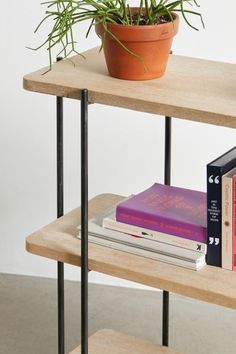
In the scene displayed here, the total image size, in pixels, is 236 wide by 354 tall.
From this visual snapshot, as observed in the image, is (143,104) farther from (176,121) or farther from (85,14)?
(176,121)

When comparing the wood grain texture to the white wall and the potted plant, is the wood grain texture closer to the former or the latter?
the potted plant

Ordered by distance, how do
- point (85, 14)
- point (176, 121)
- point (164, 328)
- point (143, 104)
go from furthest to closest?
point (176, 121) → point (164, 328) → point (85, 14) → point (143, 104)

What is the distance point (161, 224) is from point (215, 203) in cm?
16

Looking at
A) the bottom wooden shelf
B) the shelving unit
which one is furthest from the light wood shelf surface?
A: the bottom wooden shelf

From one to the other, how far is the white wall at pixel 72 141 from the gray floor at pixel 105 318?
11 cm

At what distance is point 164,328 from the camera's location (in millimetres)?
2650

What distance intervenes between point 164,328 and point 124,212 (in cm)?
62

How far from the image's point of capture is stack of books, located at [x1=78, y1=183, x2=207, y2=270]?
6.85 feet

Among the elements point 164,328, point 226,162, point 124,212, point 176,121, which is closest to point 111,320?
point 164,328

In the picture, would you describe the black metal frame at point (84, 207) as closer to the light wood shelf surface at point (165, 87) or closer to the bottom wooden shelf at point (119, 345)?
the light wood shelf surface at point (165, 87)

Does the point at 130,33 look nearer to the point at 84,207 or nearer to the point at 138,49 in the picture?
the point at 138,49

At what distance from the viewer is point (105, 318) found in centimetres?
315

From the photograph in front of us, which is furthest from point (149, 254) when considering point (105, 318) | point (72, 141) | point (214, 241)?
point (72, 141)

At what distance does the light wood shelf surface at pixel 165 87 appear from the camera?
1.86 meters
